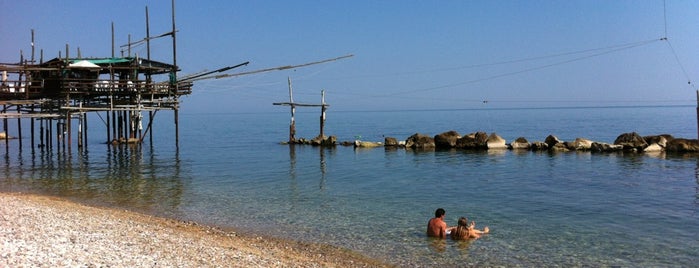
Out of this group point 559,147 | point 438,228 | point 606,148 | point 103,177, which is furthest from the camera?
point 559,147

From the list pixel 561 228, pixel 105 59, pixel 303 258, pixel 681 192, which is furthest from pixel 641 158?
pixel 105 59

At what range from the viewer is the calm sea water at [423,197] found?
44.0 ft

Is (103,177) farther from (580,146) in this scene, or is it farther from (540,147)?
(580,146)

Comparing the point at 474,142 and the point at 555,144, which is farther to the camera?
the point at 474,142

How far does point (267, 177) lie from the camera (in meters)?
27.2

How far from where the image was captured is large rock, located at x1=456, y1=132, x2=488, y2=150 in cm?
4066

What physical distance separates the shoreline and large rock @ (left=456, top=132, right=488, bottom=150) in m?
28.7

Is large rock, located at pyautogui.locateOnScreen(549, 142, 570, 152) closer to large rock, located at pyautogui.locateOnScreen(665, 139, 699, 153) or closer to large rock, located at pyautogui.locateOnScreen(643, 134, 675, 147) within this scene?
large rock, located at pyautogui.locateOnScreen(643, 134, 675, 147)

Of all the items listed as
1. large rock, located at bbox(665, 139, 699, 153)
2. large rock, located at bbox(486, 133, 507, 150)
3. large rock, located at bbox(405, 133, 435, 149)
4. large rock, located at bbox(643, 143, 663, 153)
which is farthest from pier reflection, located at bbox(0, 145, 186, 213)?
large rock, located at bbox(665, 139, 699, 153)

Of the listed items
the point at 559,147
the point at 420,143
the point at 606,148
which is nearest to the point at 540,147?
the point at 559,147

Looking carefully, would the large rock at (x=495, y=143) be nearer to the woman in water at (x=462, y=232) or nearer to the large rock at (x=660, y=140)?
the large rock at (x=660, y=140)

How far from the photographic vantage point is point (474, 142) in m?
41.1

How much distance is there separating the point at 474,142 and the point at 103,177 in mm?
25546

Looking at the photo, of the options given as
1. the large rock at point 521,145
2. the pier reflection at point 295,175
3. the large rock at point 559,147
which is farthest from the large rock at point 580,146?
the pier reflection at point 295,175
